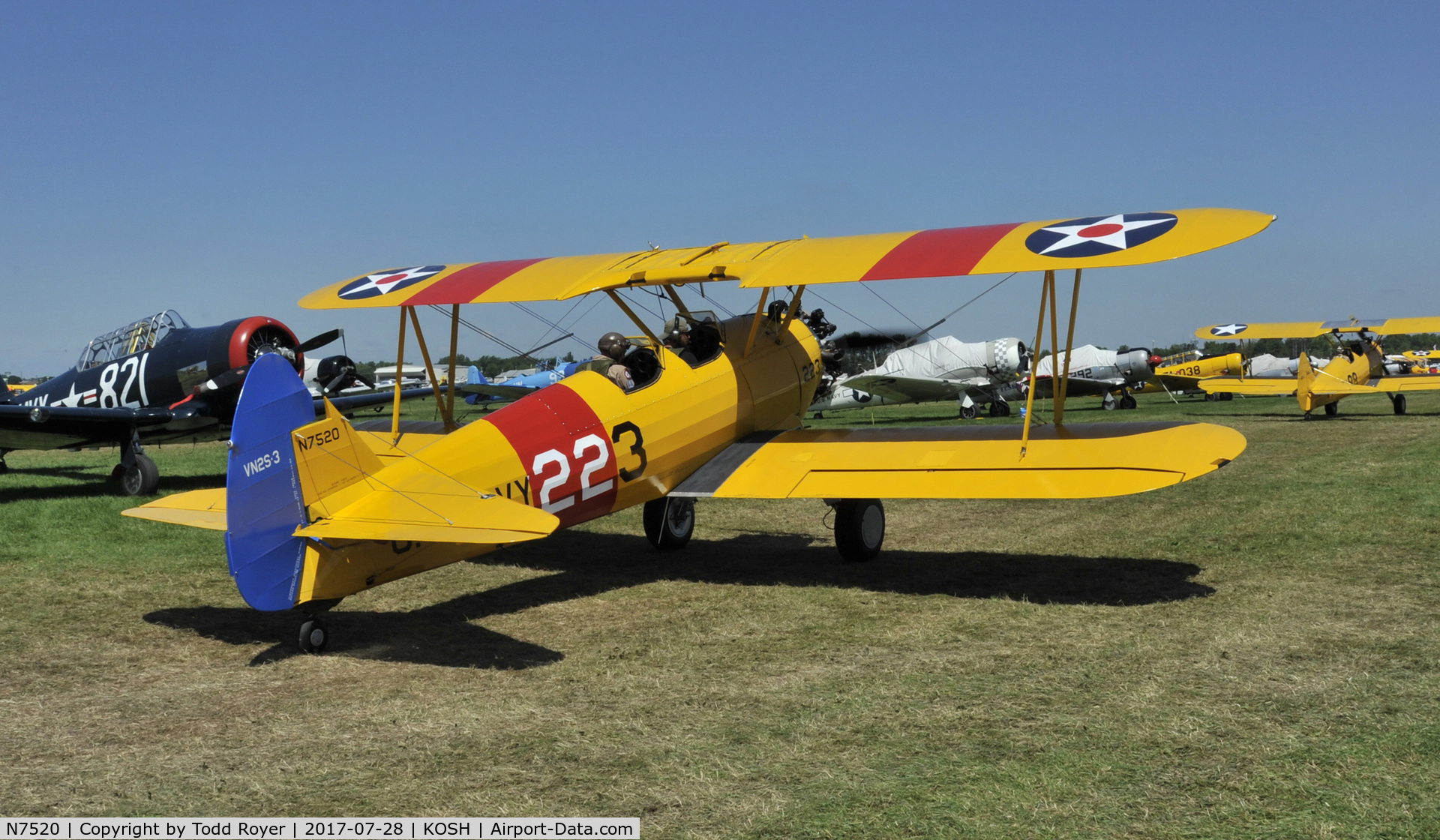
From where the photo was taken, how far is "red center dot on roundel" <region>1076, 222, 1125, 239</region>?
7152 mm

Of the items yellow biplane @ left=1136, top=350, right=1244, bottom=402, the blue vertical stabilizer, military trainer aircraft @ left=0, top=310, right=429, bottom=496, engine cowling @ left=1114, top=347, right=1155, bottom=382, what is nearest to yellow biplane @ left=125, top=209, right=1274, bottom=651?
the blue vertical stabilizer

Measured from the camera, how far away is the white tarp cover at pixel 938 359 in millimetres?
33500

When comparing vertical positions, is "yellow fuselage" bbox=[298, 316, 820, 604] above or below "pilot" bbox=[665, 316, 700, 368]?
below

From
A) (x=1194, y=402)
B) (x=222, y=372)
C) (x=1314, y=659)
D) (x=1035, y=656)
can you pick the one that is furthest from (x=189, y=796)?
(x=1194, y=402)

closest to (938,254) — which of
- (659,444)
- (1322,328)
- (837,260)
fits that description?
(837,260)

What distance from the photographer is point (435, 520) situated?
5.63 metres

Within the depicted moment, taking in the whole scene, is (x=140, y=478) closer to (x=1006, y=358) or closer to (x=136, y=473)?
(x=136, y=473)

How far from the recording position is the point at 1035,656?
225 inches

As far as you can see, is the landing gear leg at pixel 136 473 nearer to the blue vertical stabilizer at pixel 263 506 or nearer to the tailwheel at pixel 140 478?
the tailwheel at pixel 140 478

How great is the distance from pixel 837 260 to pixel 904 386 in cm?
2679

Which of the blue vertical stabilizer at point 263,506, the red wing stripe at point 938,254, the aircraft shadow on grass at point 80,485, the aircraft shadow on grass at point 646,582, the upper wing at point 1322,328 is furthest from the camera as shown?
the upper wing at point 1322,328

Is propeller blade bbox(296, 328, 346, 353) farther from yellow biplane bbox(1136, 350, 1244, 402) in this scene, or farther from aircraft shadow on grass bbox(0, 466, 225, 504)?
yellow biplane bbox(1136, 350, 1244, 402)

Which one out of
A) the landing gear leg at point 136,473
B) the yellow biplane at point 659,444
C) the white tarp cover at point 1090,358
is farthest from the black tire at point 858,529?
the white tarp cover at point 1090,358

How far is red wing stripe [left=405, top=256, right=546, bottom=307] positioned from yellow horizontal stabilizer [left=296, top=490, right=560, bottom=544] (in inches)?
138
